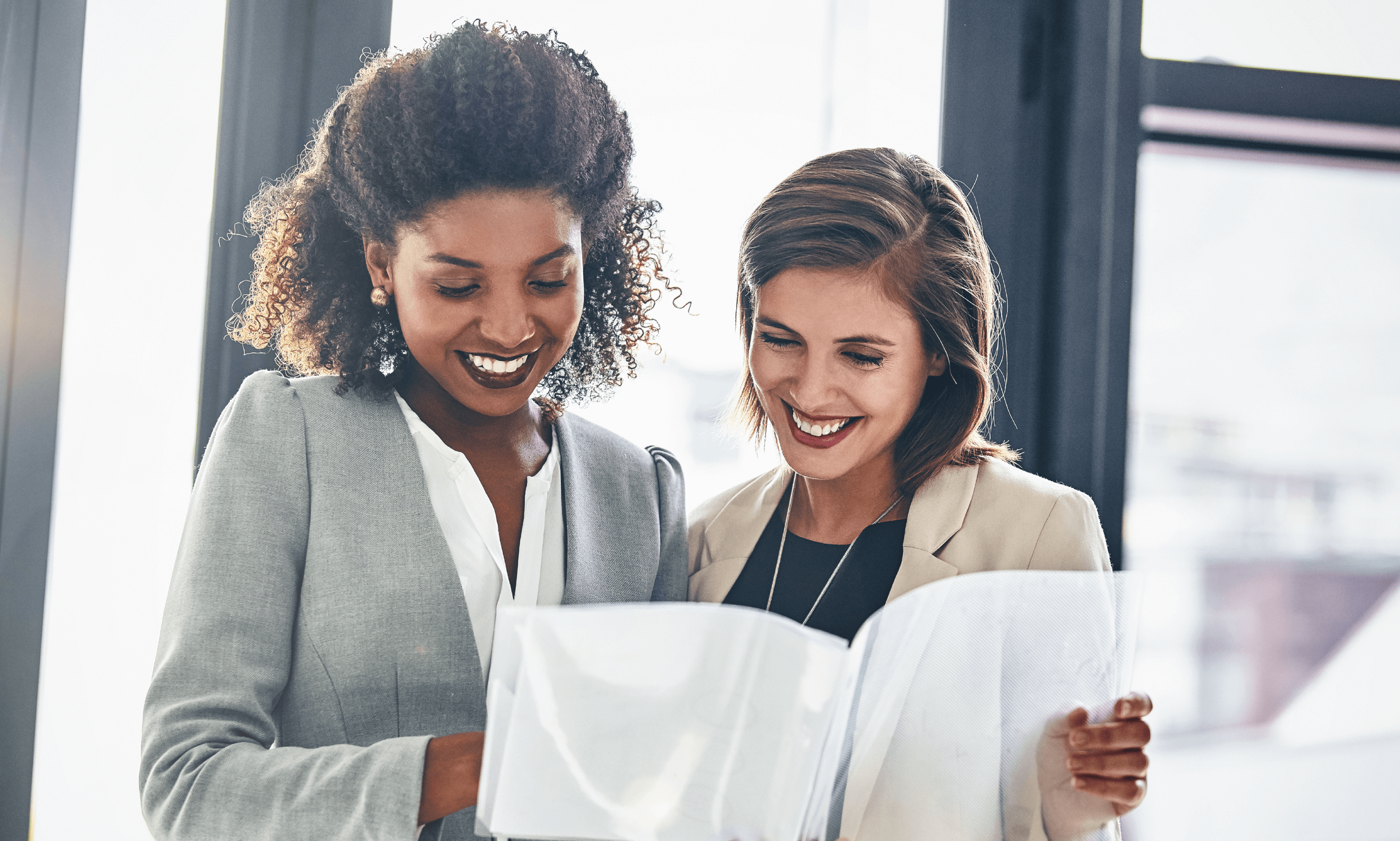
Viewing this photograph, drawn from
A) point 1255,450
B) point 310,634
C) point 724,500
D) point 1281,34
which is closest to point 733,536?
point 724,500

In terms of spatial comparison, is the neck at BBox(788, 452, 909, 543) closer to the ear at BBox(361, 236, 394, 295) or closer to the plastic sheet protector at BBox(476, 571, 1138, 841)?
the plastic sheet protector at BBox(476, 571, 1138, 841)

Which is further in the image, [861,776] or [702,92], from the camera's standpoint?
[702,92]

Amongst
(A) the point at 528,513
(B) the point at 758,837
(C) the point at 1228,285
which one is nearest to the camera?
(B) the point at 758,837

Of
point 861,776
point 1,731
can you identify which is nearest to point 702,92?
point 861,776

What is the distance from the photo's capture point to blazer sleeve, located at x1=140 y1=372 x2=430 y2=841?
69 centimetres

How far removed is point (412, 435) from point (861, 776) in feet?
1.77

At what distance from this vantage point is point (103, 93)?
1.02 m

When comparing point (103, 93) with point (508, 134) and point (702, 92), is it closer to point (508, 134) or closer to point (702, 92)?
point (508, 134)

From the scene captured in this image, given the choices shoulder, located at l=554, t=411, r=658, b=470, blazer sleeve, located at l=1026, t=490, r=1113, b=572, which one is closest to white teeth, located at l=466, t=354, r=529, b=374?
shoulder, located at l=554, t=411, r=658, b=470

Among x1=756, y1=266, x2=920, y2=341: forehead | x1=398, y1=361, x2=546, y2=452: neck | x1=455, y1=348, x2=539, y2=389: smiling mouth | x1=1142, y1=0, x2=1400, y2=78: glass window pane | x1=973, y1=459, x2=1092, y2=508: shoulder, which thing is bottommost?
x1=973, y1=459, x2=1092, y2=508: shoulder

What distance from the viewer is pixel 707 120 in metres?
1.13

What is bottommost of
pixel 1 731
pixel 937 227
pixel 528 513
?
pixel 1 731

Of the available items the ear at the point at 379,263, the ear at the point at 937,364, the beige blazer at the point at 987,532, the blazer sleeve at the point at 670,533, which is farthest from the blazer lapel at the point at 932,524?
the ear at the point at 379,263

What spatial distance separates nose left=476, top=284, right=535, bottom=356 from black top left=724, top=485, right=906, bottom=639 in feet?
1.29
